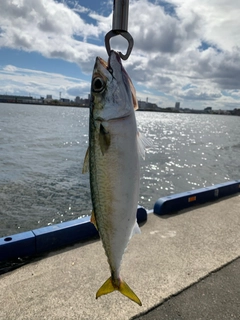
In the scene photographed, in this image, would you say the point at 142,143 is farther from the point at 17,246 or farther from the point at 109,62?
the point at 17,246

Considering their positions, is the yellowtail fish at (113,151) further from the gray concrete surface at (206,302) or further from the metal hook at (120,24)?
the gray concrete surface at (206,302)

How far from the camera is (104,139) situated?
1.90 meters

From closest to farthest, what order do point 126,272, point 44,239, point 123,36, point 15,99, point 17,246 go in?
1. point 123,36
2. point 126,272
3. point 17,246
4. point 44,239
5. point 15,99

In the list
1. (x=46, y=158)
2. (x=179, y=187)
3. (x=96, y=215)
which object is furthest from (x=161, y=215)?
(x=46, y=158)

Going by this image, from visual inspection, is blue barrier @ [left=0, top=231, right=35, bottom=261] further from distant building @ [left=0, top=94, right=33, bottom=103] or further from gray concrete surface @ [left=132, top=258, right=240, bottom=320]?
distant building @ [left=0, top=94, right=33, bottom=103]

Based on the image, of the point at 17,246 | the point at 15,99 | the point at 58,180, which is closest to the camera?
the point at 17,246

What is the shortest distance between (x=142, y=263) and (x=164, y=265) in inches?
14.5

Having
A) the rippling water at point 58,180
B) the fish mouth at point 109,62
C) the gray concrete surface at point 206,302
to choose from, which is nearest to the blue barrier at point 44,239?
the gray concrete surface at point 206,302

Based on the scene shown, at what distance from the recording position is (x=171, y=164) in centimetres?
2394

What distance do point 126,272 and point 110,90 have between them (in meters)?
3.50

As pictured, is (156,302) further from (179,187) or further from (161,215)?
(179,187)

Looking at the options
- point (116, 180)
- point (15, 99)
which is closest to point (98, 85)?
point (116, 180)

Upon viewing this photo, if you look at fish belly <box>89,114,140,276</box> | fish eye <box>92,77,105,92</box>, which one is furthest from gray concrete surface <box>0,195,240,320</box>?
fish eye <box>92,77,105,92</box>

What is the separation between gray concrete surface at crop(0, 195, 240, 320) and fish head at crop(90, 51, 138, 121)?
9.39 feet
